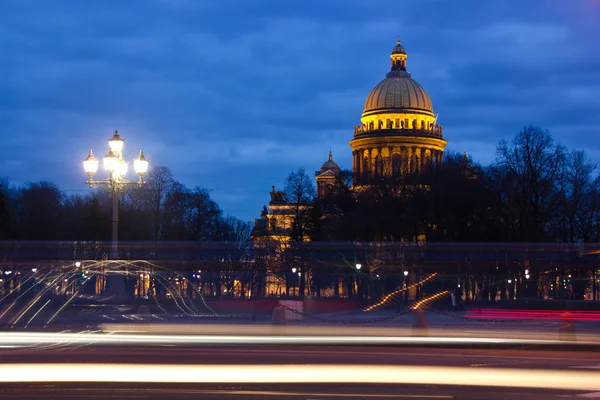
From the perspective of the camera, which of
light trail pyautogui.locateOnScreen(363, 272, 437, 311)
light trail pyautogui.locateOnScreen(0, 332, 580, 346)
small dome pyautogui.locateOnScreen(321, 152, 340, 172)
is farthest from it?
small dome pyautogui.locateOnScreen(321, 152, 340, 172)

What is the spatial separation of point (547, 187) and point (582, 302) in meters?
29.7

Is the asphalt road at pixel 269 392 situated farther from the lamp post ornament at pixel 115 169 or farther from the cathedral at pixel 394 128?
the cathedral at pixel 394 128

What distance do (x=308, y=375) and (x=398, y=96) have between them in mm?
135870

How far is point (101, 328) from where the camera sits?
32.2 m

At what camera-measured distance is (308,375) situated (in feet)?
58.1

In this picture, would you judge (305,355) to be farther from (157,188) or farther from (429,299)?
(157,188)

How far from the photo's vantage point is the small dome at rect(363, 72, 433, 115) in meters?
151

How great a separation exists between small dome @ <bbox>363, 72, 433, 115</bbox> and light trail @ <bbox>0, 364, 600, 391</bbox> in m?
133

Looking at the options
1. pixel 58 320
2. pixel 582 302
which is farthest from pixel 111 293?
pixel 582 302

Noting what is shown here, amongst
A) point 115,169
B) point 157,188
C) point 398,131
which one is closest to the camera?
point 115,169

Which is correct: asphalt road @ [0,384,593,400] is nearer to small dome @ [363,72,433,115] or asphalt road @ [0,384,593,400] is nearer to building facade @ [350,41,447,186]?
building facade @ [350,41,447,186]

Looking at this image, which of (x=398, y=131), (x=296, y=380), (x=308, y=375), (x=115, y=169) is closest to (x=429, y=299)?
(x=115, y=169)

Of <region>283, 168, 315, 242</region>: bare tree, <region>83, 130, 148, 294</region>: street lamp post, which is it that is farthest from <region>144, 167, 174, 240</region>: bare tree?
<region>83, 130, 148, 294</region>: street lamp post

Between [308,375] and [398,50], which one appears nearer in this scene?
[308,375]
